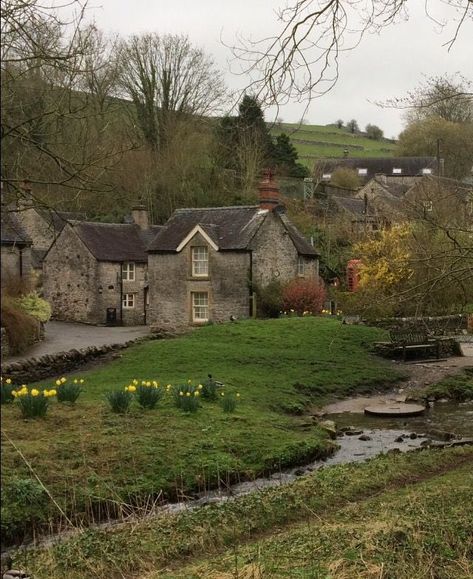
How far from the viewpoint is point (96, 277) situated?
39.5 metres

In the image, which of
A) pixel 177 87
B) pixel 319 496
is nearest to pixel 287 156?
pixel 177 87

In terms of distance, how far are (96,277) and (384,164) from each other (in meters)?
47.9

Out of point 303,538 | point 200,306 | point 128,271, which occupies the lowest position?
point 303,538

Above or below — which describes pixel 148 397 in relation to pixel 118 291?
below

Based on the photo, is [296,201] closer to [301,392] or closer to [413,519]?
[301,392]

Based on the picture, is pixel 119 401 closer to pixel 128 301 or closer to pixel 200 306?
pixel 200 306

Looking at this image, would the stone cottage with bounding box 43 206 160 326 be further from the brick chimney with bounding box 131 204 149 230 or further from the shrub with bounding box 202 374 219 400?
the shrub with bounding box 202 374 219 400

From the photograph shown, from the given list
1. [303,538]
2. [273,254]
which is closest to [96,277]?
[273,254]

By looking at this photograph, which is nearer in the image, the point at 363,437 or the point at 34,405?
the point at 34,405

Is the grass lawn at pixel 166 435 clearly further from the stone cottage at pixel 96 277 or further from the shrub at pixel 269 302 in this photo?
the stone cottage at pixel 96 277

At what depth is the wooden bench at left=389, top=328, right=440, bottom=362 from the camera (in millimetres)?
26125

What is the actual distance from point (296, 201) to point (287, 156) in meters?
9.30

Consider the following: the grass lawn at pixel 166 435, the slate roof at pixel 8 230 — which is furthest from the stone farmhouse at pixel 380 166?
the slate roof at pixel 8 230

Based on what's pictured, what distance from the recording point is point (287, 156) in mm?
60312
